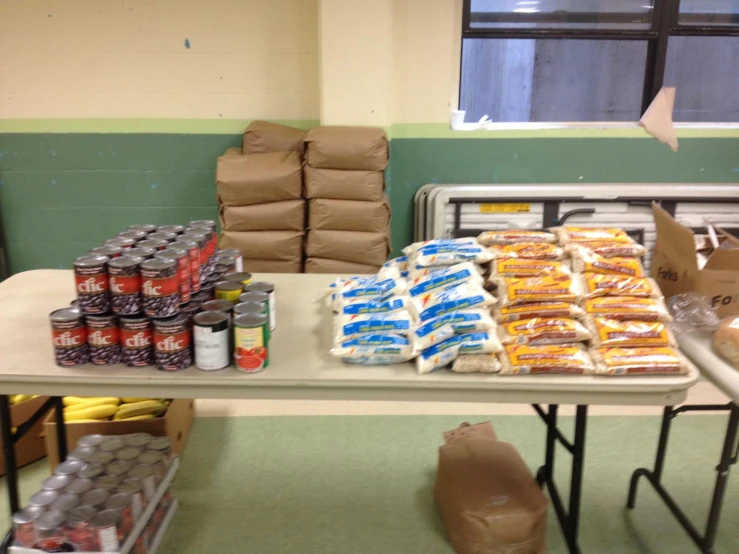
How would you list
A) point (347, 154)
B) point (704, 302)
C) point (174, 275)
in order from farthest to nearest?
point (347, 154), point (704, 302), point (174, 275)

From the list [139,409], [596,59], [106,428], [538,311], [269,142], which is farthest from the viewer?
[596,59]

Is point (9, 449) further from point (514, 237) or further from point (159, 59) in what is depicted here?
point (159, 59)

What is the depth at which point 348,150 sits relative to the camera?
330cm

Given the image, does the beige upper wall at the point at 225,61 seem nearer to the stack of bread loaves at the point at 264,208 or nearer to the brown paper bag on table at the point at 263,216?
the stack of bread loaves at the point at 264,208

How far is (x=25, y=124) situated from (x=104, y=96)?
504 millimetres

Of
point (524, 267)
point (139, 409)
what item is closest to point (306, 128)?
point (139, 409)

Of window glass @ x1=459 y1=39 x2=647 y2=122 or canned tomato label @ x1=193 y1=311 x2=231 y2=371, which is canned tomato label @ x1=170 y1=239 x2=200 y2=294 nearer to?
canned tomato label @ x1=193 y1=311 x2=231 y2=371

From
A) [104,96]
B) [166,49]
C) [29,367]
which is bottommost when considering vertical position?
[29,367]

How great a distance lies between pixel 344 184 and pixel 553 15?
5.64 feet

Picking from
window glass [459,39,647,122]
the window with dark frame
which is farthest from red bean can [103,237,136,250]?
window glass [459,39,647,122]

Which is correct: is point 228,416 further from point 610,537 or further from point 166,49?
point 166,49

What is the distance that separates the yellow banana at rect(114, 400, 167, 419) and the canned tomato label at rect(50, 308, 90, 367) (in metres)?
0.97

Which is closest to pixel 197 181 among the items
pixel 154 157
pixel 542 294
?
pixel 154 157

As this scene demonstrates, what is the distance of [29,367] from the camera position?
162 centimetres
